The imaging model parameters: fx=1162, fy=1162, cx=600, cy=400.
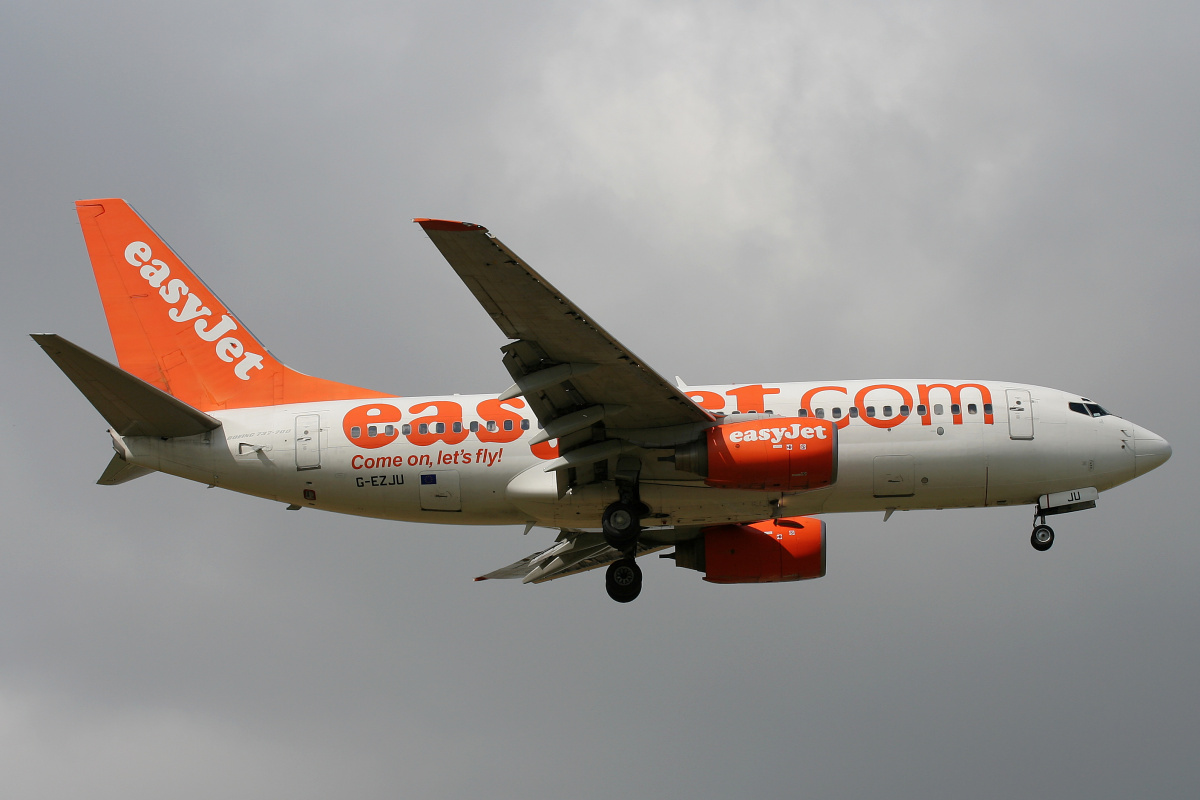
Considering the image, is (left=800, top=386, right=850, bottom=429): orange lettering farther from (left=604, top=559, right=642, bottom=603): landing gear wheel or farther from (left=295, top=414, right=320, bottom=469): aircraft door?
(left=295, top=414, right=320, bottom=469): aircraft door

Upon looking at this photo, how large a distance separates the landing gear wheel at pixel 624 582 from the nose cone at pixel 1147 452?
13.3 m

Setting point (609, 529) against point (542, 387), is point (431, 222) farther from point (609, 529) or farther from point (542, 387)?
point (609, 529)

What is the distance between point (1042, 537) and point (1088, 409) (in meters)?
3.63

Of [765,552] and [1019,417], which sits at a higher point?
[1019,417]

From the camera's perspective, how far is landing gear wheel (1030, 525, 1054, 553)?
3008 centimetres

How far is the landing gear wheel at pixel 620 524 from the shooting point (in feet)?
92.0

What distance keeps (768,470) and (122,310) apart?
1869 cm

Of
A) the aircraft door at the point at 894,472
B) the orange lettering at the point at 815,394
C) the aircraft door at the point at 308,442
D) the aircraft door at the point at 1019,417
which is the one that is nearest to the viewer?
the aircraft door at the point at 894,472

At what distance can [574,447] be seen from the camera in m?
27.9

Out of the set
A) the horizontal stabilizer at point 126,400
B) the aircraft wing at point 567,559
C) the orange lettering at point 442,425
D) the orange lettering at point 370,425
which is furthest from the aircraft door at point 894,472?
the horizontal stabilizer at point 126,400

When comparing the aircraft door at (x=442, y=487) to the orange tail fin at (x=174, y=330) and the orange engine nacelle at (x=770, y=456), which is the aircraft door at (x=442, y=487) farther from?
the orange engine nacelle at (x=770, y=456)

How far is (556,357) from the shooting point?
82.4 ft

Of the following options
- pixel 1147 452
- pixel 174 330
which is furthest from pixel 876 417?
pixel 174 330

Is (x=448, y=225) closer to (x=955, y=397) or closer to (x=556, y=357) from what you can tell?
(x=556, y=357)
